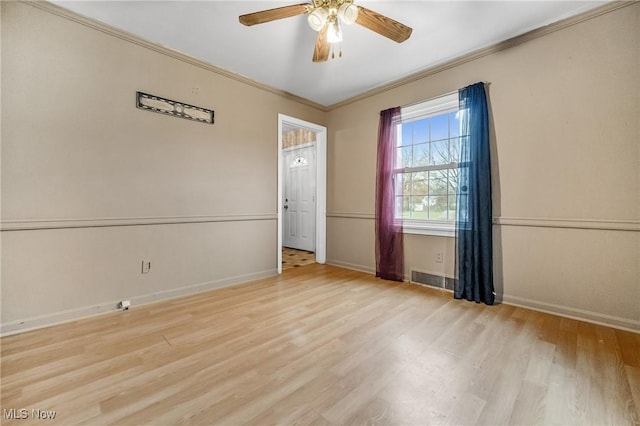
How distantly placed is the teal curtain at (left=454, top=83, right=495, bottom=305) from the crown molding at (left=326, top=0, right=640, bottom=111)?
1.16 ft

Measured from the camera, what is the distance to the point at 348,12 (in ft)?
5.80

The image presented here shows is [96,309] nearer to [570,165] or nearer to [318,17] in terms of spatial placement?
[318,17]

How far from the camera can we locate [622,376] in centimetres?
149

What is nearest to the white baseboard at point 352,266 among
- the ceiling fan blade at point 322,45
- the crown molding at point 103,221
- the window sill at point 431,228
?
the window sill at point 431,228

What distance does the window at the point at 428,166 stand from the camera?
121 inches

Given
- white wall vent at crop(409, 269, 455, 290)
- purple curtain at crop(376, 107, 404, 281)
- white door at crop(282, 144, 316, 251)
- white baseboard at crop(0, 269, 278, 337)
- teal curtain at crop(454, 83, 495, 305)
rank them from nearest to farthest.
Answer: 1. white baseboard at crop(0, 269, 278, 337)
2. teal curtain at crop(454, 83, 495, 305)
3. white wall vent at crop(409, 269, 455, 290)
4. purple curtain at crop(376, 107, 404, 281)
5. white door at crop(282, 144, 316, 251)

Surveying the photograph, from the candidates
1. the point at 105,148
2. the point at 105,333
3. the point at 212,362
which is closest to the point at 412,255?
the point at 212,362

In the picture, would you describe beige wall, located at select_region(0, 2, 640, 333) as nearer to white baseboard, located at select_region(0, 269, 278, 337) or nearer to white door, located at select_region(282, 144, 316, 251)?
white baseboard, located at select_region(0, 269, 278, 337)

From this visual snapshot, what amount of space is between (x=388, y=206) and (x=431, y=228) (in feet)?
1.98

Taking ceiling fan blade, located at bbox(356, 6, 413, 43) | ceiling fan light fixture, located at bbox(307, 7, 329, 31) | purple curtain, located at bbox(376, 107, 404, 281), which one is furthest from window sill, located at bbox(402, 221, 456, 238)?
ceiling fan light fixture, located at bbox(307, 7, 329, 31)

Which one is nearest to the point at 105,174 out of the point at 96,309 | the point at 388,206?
the point at 96,309

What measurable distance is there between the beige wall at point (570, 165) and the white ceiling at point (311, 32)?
29 centimetres

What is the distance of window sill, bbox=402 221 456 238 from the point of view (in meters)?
3.01

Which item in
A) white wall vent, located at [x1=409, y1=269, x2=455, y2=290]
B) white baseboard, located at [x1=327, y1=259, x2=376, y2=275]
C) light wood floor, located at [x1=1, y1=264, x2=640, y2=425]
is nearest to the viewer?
light wood floor, located at [x1=1, y1=264, x2=640, y2=425]
